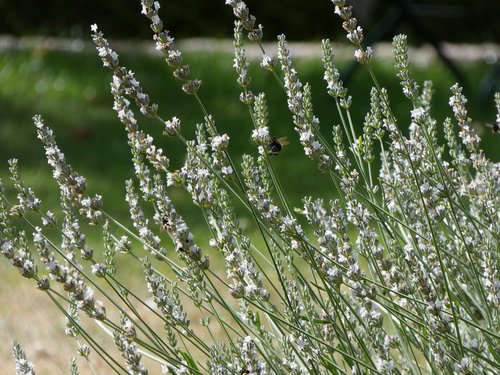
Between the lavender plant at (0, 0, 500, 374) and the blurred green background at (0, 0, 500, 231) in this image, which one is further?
the blurred green background at (0, 0, 500, 231)

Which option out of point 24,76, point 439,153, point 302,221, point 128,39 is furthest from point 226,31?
point 439,153

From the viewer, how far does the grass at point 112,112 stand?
6.30 meters

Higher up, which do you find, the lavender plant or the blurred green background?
the blurred green background

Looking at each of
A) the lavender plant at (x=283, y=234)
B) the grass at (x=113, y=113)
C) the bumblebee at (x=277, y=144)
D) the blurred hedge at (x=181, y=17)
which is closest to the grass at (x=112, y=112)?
the grass at (x=113, y=113)

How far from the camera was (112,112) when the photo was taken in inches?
300

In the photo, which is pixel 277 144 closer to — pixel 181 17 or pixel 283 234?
pixel 283 234

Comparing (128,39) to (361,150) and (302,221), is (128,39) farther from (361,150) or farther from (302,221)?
(361,150)

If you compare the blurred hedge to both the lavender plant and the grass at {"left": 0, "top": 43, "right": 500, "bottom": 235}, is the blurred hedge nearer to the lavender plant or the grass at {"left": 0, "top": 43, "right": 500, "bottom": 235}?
the grass at {"left": 0, "top": 43, "right": 500, "bottom": 235}

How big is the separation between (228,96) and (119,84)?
6021mm


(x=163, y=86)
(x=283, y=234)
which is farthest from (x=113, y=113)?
(x=283, y=234)

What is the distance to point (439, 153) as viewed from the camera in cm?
243

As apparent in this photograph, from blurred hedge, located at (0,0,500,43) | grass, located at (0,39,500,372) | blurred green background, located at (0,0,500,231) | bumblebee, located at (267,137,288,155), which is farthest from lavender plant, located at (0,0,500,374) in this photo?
blurred hedge, located at (0,0,500,43)

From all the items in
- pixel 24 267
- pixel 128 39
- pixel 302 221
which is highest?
pixel 128 39

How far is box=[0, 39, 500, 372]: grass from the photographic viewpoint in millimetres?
6305
